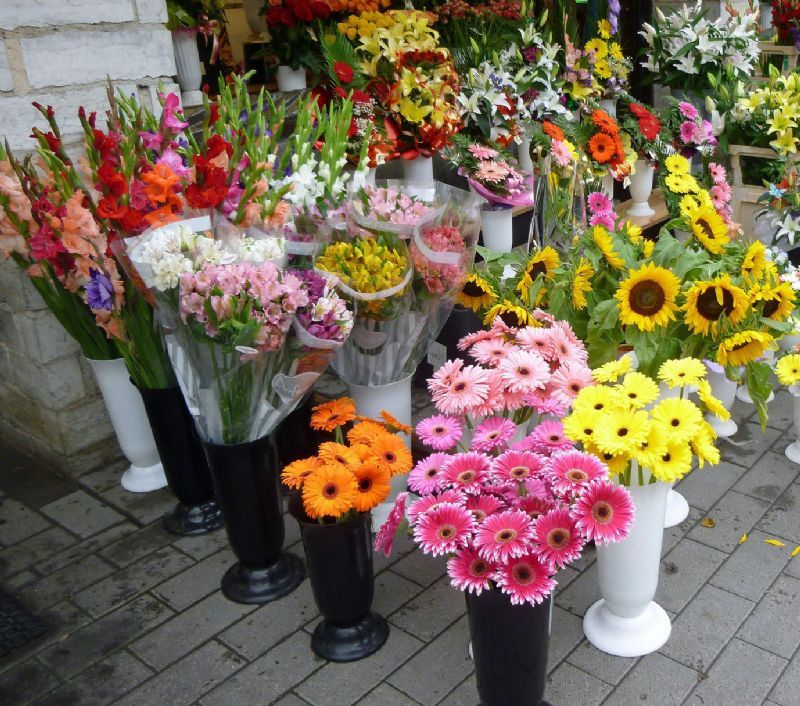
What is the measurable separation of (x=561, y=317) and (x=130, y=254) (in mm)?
1271

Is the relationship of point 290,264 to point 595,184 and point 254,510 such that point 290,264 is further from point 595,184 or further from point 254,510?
point 595,184

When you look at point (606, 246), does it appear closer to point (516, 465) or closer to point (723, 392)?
point (516, 465)

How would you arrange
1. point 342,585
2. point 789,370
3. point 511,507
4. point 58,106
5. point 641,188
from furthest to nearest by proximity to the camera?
point 641,188, point 58,106, point 789,370, point 342,585, point 511,507

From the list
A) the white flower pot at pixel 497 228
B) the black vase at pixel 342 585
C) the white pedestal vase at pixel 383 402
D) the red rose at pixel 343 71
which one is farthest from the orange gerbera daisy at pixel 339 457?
the white flower pot at pixel 497 228

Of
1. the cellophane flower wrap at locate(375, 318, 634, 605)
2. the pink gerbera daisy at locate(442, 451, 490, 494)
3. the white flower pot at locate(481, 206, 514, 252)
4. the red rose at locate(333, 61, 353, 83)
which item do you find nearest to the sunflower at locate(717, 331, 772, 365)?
the cellophane flower wrap at locate(375, 318, 634, 605)

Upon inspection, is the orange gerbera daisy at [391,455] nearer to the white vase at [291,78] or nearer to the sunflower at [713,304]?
the sunflower at [713,304]

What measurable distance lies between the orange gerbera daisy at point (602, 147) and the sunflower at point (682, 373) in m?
1.74

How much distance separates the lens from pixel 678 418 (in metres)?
1.90

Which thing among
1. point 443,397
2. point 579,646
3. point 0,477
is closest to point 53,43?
point 0,477

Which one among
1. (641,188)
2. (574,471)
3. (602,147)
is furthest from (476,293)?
(641,188)

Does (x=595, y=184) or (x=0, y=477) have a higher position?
(x=595, y=184)

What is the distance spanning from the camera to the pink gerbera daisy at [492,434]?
196cm

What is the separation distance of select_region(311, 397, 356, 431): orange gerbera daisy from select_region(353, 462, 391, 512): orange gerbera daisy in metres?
0.23

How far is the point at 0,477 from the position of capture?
3.27m
